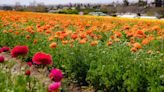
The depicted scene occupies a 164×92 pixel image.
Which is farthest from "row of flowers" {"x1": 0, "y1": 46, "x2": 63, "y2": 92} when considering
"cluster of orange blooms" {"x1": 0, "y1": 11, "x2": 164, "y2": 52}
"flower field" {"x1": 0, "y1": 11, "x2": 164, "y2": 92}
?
"cluster of orange blooms" {"x1": 0, "y1": 11, "x2": 164, "y2": 52}

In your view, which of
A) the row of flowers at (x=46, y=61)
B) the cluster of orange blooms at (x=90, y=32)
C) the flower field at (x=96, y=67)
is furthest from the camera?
the cluster of orange blooms at (x=90, y=32)

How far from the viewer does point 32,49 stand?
9625mm

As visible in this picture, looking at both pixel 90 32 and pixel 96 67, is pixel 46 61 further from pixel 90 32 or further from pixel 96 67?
pixel 90 32

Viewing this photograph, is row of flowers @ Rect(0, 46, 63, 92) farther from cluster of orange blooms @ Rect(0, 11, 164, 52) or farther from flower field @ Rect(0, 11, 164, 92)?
cluster of orange blooms @ Rect(0, 11, 164, 52)

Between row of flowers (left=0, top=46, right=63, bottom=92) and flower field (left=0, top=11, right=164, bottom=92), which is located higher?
row of flowers (left=0, top=46, right=63, bottom=92)

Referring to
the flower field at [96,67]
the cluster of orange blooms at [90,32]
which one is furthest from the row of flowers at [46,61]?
the cluster of orange blooms at [90,32]

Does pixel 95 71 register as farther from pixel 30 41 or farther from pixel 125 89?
pixel 30 41

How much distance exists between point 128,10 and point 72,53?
4226 centimetres

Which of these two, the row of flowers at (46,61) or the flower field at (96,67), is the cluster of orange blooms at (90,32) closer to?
the flower field at (96,67)

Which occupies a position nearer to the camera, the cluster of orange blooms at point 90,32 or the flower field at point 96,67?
the flower field at point 96,67

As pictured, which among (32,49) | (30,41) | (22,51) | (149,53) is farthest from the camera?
(30,41)

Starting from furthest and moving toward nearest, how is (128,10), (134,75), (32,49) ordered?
(128,10) < (32,49) < (134,75)

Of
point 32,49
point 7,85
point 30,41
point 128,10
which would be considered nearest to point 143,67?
point 7,85

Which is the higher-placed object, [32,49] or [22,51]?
[22,51]
